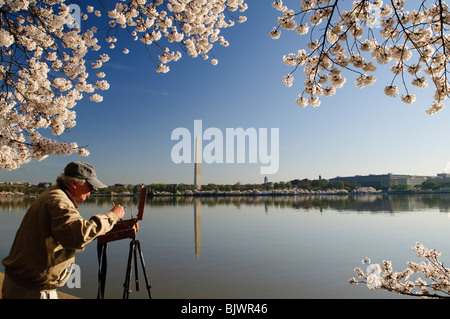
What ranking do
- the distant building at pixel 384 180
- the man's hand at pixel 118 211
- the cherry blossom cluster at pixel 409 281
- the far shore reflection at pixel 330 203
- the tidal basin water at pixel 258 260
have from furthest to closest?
the distant building at pixel 384 180 → the far shore reflection at pixel 330 203 → the tidal basin water at pixel 258 260 → the cherry blossom cluster at pixel 409 281 → the man's hand at pixel 118 211

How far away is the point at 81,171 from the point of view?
1868 mm

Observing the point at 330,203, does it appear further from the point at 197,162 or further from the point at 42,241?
the point at 42,241

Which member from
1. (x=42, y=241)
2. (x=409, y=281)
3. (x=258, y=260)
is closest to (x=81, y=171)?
(x=42, y=241)

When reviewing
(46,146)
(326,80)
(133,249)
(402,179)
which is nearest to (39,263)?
(133,249)

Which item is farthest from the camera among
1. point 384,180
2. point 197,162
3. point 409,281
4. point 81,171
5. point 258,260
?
point 384,180

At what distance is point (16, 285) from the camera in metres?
1.70

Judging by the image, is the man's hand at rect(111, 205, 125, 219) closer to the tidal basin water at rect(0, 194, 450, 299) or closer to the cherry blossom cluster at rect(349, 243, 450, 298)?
the cherry blossom cluster at rect(349, 243, 450, 298)

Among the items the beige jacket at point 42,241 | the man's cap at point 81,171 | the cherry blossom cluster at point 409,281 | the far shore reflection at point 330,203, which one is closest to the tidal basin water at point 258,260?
the cherry blossom cluster at point 409,281

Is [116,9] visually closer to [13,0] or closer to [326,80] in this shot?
[13,0]

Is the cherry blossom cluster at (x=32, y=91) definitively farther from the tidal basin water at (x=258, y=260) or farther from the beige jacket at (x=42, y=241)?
the tidal basin water at (x=258, y=260)

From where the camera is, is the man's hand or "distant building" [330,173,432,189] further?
"distant building" [330,173,432,189]

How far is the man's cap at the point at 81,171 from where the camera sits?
1.86 meters

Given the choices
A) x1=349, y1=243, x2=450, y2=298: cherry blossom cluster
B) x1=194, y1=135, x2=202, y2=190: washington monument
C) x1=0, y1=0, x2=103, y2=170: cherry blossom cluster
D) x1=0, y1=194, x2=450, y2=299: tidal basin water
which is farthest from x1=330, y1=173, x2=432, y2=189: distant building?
x1=0, y1=0, x2=103, y2=170: cherry blossom cluster

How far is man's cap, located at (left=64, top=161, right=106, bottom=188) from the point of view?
1.86 metres
